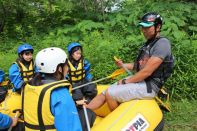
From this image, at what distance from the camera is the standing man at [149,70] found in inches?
150

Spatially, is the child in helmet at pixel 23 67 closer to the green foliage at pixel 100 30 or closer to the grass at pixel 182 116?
the green foliage at pixel 100 30

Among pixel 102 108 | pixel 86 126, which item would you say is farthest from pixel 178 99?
pixel 86 126

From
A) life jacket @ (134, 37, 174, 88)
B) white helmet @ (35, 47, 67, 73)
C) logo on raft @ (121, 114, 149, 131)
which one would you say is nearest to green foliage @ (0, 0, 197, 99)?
life jacket @ (134, 37, 174, 88)

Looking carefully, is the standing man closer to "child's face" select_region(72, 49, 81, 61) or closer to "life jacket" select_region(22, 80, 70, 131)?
"child's face" select_region(72, 49, 81, 61)

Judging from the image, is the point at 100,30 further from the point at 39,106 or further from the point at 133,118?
the point at 39,106

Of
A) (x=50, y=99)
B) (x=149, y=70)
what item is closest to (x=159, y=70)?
(x=149, y=70)

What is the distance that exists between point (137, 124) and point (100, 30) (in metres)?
4.42

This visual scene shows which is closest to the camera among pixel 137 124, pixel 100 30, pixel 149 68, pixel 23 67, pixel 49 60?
pixel 49 60

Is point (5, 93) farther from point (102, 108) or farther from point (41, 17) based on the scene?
point (41, 17)

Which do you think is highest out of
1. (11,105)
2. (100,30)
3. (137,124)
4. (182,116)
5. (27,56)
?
(100,30)

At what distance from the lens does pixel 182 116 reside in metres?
5.22

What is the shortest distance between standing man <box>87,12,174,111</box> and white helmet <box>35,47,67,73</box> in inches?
49.0

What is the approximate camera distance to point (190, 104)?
221 inches

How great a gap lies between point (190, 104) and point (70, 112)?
340 cm
